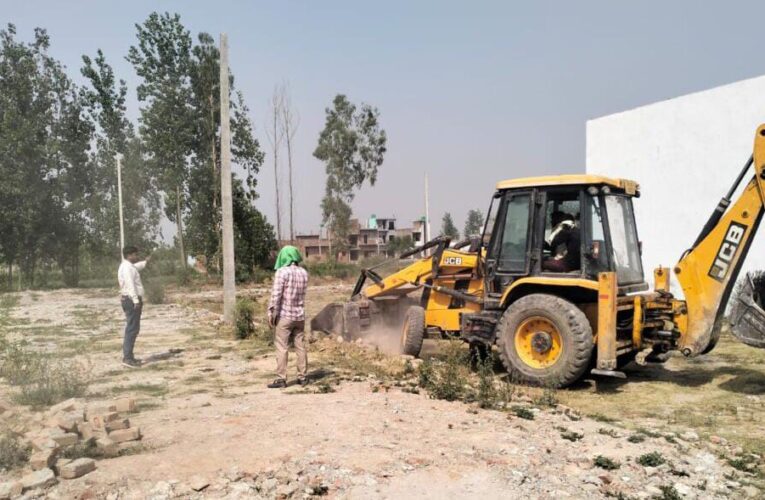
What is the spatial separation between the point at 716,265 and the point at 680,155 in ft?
28.7

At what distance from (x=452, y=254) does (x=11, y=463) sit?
6.15 m

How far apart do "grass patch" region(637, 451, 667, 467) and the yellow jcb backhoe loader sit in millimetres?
2051

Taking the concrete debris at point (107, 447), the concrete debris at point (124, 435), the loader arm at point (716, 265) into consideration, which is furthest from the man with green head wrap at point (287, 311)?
the loader arm at point (716, 265)

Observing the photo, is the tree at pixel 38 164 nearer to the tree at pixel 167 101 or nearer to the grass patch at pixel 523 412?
the tree at pixel 167 101

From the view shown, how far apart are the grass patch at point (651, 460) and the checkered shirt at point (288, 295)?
4304 mm

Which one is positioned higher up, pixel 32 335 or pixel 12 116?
pixel 12 116

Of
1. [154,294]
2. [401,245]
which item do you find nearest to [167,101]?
[154,294]

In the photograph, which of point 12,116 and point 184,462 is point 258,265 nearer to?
point 12,116

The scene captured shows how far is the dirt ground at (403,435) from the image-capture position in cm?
440

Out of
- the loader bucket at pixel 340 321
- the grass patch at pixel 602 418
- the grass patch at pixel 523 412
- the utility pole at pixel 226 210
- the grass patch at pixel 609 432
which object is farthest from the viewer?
the utility pole at pixel 226 210

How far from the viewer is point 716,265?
717 centimetres

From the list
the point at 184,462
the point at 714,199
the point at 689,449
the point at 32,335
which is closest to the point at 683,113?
the point at 714,199

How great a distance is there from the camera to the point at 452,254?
920 centimetres

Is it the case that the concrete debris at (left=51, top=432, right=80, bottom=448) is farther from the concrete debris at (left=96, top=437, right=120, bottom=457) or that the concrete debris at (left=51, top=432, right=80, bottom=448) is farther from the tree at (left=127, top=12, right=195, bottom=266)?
the tree at (left=127, top=12, right=195, bottom=266)
